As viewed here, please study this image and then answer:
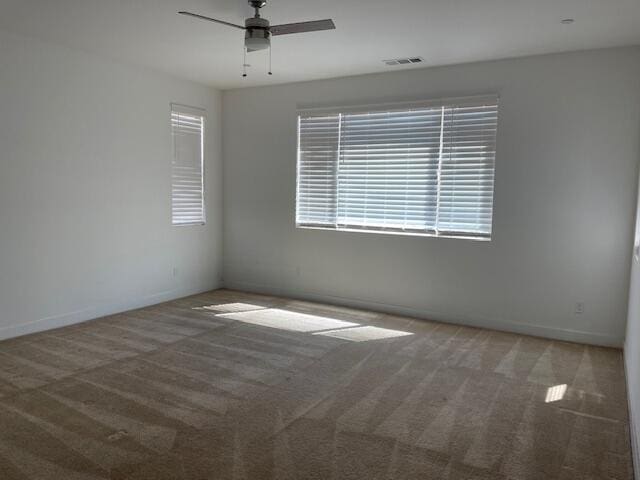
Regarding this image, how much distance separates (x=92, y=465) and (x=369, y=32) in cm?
383

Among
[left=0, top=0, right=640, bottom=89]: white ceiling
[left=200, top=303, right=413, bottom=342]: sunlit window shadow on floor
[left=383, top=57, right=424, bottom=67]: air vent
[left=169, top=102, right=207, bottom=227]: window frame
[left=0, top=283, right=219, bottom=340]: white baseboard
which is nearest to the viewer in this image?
[left=0, top=0, right=640, bottom=89]: white ceiling

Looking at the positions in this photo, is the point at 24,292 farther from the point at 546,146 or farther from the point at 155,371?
the point at 546,146

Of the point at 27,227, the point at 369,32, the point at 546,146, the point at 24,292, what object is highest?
the point at 369,32

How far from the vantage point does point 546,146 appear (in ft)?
15.6

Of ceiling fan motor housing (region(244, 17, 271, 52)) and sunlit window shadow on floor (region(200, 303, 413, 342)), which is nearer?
ceiling fan motor housing (region(244, 17, 271, 52))

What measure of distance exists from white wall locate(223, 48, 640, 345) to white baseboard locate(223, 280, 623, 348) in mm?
14

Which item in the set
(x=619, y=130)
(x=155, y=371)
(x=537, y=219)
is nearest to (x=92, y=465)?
(x=155, y=371)

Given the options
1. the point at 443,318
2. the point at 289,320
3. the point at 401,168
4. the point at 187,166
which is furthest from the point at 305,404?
the point at 187,166

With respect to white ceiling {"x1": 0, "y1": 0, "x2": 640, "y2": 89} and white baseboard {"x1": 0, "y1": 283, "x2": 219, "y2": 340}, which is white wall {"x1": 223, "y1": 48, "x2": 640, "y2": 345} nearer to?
white ceiling {"x1": 0, "y1": 0, "x2": 640, "y2": 89}

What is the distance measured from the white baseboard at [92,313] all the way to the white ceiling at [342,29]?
9.13 feet

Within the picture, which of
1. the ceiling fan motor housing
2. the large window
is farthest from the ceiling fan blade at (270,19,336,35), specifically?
the large window

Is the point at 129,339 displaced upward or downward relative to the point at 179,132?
downward

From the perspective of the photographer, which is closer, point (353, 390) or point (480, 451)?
point (480, 451)

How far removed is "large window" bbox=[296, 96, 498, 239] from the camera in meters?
5.15
